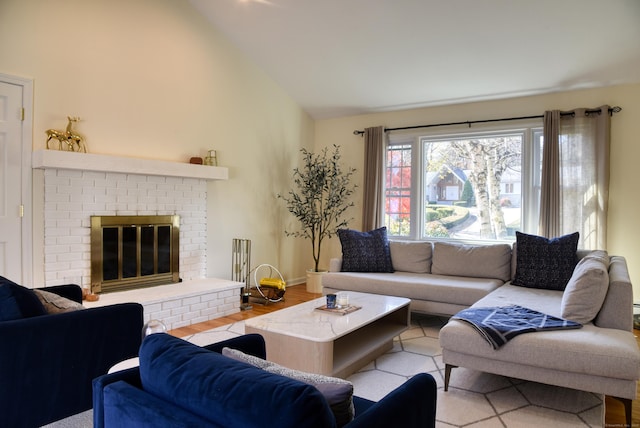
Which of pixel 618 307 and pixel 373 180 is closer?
pixel 618 307

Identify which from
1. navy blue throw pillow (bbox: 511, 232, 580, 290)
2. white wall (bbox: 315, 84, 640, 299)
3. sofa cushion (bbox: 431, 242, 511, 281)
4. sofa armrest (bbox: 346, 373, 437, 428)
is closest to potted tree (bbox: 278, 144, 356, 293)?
sofa cushion (bbox: 431, 242, 511, 281)

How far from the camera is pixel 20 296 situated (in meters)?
1.96

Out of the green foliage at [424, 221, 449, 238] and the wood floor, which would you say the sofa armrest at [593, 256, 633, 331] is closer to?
the wood floor

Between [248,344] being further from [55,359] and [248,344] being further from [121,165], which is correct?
[121,165]

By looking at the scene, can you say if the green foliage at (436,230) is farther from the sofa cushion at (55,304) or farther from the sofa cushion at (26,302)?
the sofa cushion at (26,302)

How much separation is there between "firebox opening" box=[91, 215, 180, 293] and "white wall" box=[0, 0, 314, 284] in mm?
457

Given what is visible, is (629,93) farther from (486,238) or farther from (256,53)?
(256,53)

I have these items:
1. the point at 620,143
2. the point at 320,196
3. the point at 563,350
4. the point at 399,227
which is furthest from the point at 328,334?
the point at 620,143

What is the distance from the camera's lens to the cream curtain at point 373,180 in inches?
225

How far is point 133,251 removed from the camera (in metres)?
4.18

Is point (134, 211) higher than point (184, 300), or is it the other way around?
point (134, 211)

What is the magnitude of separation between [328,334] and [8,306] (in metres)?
1.60

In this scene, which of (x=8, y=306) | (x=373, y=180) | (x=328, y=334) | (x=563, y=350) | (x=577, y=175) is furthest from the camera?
(x=373, y=180)

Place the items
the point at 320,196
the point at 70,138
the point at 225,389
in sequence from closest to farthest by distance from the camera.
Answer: the point at 225,389, the point at 70,138, the point at 320,196
